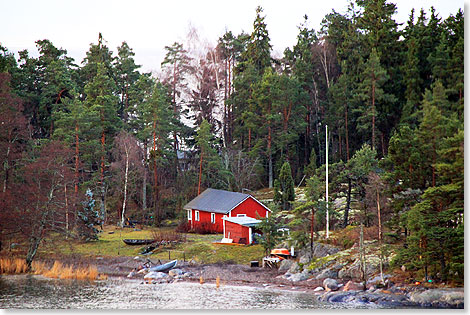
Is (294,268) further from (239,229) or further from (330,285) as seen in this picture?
(239,229)

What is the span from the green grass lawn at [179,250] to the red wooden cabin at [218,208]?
1.48 meters

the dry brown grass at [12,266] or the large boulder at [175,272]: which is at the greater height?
the dry brown grass at [12,266]

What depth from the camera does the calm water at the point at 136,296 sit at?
14055 mm

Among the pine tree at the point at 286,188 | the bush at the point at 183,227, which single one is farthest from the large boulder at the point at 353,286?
the bush at the point at 183,227

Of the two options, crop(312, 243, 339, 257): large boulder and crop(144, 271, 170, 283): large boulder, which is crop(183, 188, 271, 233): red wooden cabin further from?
crop(144, 271, 170, 283): large boulder

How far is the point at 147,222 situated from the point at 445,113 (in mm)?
25554

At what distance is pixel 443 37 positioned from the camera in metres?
15.2

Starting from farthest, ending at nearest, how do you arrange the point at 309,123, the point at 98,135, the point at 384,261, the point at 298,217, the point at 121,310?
1. the point at 309,123
2. the point at 98,135
3. the point at 298,217
4. the point at 384,261
5. the point at 121,310

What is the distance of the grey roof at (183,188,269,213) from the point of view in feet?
104

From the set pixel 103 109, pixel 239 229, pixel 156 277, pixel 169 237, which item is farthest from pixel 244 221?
pixel 103 109

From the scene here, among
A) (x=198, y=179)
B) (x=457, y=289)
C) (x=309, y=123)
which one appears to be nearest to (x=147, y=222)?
(x=198, y=179)

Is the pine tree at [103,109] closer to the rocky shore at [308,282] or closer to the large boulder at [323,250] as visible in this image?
the rocky shore at [308,282]

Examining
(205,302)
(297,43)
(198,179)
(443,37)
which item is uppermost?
(297,43)

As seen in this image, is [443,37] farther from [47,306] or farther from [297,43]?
[297,43]
